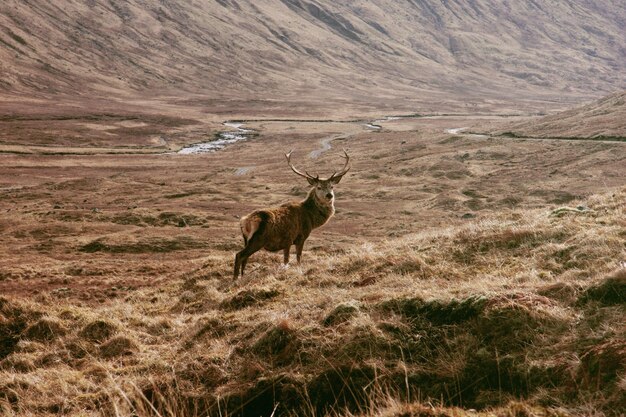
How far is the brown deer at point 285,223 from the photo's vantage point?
14.1 metres

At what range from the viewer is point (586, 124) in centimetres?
6072

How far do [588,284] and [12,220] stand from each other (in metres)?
32.3

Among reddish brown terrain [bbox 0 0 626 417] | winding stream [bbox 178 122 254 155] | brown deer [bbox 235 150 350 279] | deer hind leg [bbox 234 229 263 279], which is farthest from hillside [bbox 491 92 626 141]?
deer hind leg [bbox 234 229 263 279]

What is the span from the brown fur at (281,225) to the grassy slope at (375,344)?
3929 mm

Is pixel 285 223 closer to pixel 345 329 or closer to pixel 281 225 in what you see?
pixel 281 225

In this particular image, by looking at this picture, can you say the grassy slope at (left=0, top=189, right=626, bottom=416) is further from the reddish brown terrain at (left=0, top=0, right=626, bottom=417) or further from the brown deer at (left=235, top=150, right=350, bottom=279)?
the brown deer at (left=235, top=150, right=350, bottom=279)

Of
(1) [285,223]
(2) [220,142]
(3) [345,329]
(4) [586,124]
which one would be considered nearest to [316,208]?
(1) [285,223]

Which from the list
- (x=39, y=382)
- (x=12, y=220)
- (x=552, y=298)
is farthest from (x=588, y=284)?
(x=12, y=220)

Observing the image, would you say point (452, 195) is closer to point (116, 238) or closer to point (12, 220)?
point (116, 238)

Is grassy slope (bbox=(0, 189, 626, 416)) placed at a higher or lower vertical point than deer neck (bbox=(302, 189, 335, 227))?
higher

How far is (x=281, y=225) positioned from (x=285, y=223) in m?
0.18

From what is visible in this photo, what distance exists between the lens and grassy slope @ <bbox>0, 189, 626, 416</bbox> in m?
5.44

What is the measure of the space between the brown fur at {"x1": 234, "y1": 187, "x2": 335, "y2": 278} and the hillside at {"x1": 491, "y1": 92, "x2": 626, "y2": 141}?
45.3m

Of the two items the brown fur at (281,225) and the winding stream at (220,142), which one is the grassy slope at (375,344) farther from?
the winding stream at (220,142)
